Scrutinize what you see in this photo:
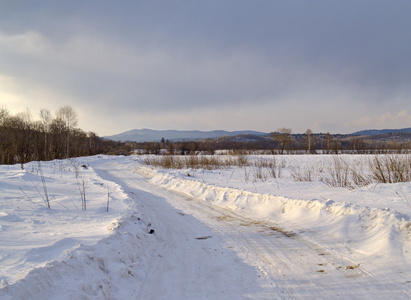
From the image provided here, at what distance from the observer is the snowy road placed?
296cm

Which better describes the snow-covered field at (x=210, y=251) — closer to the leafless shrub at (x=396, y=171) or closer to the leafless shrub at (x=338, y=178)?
the leafless shrub at (x=396, y=171)

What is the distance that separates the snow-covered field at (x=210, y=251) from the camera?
9.47ft

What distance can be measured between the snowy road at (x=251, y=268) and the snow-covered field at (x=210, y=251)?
0.01m

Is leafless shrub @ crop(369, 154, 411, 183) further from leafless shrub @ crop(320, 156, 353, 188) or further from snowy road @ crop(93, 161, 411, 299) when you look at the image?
snowy road @ crop(93, 161, 411, 299)

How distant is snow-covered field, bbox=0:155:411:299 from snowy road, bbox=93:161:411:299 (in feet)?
0.05

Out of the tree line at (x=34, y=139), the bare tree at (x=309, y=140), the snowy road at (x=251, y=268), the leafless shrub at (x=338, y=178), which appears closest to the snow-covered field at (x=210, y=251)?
the snowy road at (x=251, y=268)

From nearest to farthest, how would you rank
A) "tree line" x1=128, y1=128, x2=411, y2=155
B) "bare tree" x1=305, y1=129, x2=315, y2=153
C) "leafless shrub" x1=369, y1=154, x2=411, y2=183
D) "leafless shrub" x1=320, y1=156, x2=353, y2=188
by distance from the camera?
"leafless shrub" x1=369, y1=154, x2=411, y2=183 < "leafless shrub" x1=320, y1=156, x2=353, y2=188 < "tree line" x1=128, y1=128, x2=411, y2=155 < "bare tree" x1=305, y1=129, x2=315, y2=153

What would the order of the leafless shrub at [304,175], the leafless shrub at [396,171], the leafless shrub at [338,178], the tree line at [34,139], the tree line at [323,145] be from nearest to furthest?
the leafless shrub at [396,171]
the leafless shrub at [338,178]
the tree line at [323,145]
the leafless shrub at [304,175]
the tree line at [34,139]

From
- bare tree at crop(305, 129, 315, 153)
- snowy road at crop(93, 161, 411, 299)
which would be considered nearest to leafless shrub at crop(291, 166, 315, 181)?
snowy road at crop(93, 161, 411, 299)

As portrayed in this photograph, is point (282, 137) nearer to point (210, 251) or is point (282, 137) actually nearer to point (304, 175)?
point (304, 175)

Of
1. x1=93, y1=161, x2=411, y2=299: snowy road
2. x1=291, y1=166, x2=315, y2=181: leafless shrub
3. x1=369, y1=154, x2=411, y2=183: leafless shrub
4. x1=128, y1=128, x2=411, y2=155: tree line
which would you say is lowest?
x1=93, y1=161, x2=411, y2=299: snowy road

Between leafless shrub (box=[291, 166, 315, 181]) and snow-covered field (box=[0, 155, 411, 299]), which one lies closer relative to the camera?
snow-covered field (box=[0, 155, 411, 299])

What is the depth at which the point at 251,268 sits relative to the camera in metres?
3.62

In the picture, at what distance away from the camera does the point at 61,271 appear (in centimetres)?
279
